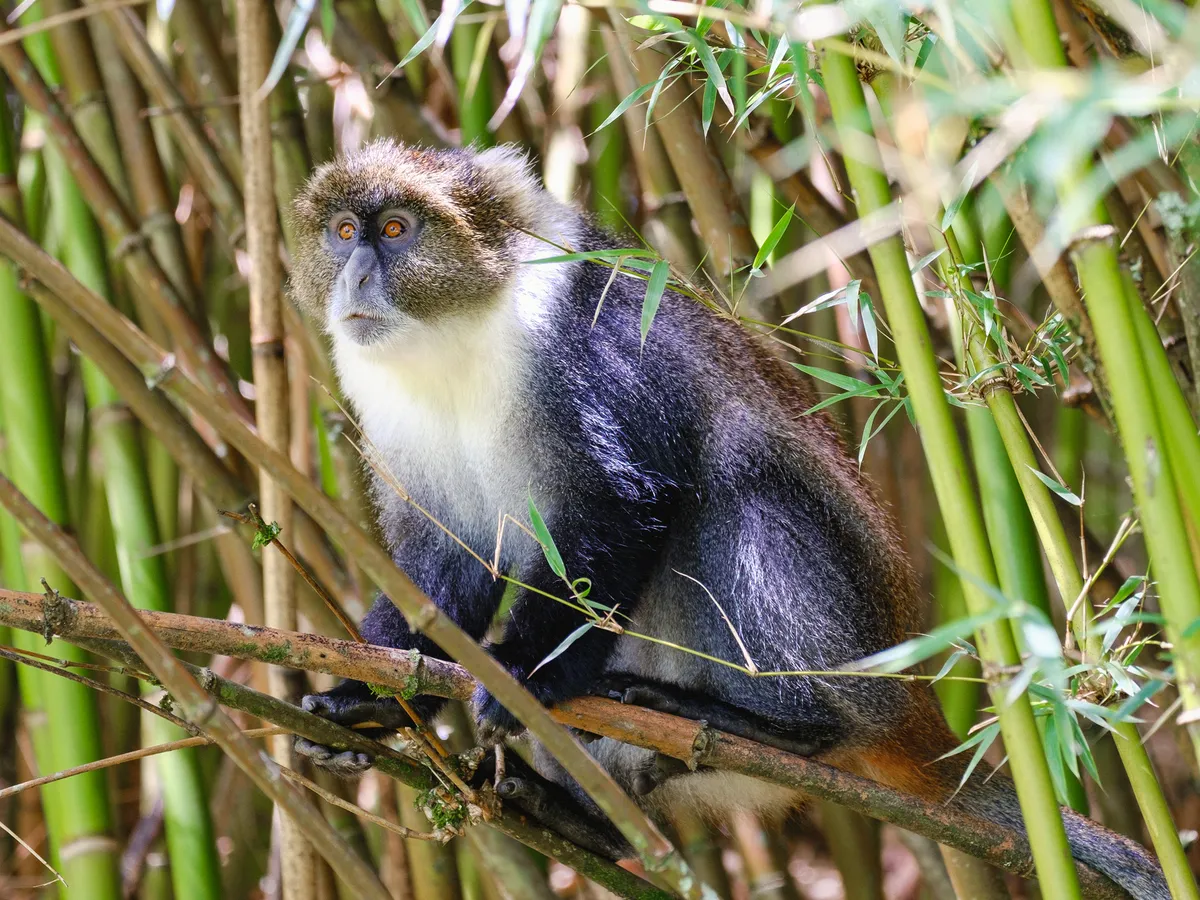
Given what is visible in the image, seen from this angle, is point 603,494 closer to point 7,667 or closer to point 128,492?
point 128,492

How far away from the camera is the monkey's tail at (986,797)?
102 inches

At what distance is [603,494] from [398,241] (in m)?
0.89

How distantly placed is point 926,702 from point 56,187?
2728 millimetres

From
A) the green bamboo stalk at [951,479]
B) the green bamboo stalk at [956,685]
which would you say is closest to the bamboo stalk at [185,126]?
the green bamboo stalk at [956,685]

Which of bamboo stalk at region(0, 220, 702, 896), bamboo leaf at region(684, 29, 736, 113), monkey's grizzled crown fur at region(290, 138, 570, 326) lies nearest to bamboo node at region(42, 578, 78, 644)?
bamboo stalk at region(0, 220, 702, 896)

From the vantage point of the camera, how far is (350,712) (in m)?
2.74

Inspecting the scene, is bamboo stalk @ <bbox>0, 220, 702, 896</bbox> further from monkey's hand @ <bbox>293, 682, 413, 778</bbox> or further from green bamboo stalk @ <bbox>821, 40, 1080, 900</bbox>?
monkey's hand @ <bbox>293, 682, 413, 778</bbox>

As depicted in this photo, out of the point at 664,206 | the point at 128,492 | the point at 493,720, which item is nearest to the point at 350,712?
the point at 493,720

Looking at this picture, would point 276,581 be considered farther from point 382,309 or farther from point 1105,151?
point 1105,151

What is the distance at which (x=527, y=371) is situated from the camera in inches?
122

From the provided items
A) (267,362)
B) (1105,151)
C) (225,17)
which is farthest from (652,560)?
(225,17)

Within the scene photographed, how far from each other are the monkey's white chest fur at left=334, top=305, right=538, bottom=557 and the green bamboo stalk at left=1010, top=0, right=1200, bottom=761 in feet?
5.86

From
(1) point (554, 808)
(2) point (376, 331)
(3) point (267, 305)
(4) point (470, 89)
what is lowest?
(1) point (554, 808)

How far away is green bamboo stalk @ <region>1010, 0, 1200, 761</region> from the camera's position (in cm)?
142
